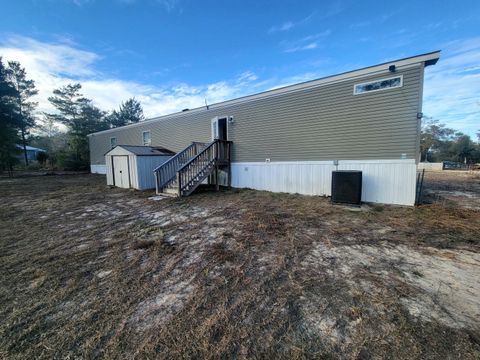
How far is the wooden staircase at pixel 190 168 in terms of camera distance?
8.40 meters

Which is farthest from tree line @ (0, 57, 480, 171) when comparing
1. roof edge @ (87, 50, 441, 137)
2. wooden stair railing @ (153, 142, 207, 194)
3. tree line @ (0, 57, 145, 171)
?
roof edge @ (87, 50, 441, 137)

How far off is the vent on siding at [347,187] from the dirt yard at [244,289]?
51.0 inches

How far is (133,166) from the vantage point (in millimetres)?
10234

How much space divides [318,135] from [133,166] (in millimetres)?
8845

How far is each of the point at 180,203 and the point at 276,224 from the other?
3833 mm

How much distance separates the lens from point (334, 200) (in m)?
6.53

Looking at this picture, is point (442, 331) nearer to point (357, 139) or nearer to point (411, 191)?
point (411, 191)

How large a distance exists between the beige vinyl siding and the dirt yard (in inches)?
104

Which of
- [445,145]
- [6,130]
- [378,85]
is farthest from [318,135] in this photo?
[445,145]

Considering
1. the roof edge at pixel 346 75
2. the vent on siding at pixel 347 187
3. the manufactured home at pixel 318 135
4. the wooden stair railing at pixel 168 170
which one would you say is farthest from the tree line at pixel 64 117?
the vent on siding at pixel 347 187

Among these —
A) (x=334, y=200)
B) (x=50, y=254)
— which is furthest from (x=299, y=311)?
(x=334, y=200)

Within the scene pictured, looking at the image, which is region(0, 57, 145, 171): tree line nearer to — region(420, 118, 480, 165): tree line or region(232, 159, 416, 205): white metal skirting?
region(232, 159, 416, 205): white metal skirting

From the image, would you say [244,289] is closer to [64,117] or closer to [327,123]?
[327,123]

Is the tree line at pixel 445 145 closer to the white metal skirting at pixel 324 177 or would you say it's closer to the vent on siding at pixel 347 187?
the white metal skirting at pixel 324 177
